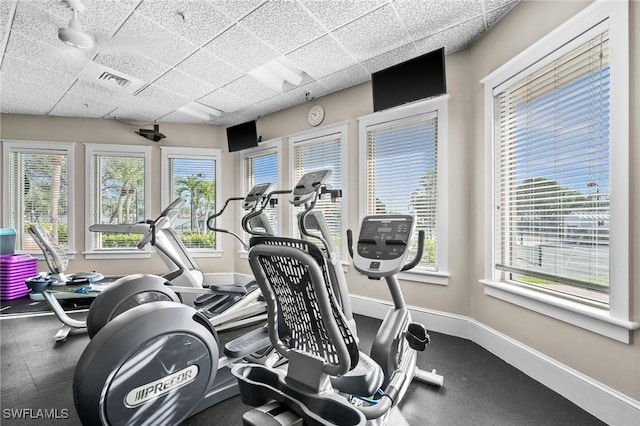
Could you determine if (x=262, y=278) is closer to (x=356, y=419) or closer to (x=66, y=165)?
(x=356, y=419)

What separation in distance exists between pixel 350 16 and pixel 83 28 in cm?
228

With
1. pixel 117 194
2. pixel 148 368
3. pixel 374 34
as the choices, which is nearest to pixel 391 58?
pixel 374 34

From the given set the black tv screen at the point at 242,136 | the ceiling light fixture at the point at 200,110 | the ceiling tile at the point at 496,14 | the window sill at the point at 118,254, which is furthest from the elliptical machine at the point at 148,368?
the window sill at the point at 118,254

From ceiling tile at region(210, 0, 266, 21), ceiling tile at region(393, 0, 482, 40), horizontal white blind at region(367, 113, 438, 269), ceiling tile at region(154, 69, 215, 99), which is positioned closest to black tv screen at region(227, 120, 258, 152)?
ceiling tile at region(154, 69, 215, 99)

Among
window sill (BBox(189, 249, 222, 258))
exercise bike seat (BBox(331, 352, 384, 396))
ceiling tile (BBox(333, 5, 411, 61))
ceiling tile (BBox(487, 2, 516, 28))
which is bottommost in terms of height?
exercise bike seat (BBox(331, 352, 384, 396))

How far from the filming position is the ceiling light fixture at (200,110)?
450 centimetres

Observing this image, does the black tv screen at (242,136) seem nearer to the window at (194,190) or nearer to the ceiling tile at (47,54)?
the window at (194,190)

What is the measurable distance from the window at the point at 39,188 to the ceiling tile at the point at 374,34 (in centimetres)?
482

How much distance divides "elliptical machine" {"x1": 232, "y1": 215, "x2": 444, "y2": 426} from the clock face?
9.14 feet

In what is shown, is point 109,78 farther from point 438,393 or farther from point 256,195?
point 438,393

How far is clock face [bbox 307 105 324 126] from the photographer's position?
4179mm

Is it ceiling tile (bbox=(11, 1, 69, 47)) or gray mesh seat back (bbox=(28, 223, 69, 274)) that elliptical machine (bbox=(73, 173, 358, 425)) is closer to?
ceiling tile (bbox=(11, 1, 69, 47))

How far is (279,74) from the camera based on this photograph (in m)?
3.63

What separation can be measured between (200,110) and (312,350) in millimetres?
4405
